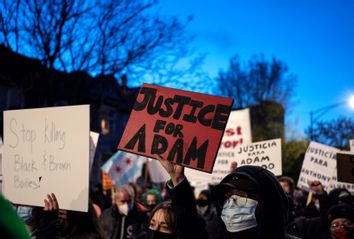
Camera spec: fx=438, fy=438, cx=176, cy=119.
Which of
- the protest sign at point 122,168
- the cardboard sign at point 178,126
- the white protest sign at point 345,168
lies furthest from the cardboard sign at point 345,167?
the protest sign at point 122,168

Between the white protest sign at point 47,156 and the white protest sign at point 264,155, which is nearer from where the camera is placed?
the white protest sign at point 47,156

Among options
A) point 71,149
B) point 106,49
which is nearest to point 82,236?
point 71,149

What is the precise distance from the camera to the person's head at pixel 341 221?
3850 mm

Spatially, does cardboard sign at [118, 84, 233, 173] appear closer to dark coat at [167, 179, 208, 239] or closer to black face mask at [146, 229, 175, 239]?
dark coat at [167, 179, 208, 239]

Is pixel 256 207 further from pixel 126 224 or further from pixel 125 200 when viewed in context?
pixel 125 200

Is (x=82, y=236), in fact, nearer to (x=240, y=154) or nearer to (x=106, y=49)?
(x=240, y=154)

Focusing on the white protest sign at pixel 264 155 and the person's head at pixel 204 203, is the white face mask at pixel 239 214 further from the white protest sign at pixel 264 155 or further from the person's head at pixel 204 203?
the person's head at pixel 204 203

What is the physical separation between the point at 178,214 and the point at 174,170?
302 mm

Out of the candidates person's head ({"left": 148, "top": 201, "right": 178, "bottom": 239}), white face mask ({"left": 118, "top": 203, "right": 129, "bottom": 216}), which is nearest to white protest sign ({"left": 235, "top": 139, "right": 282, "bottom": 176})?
white face mask ({"left": 118, "top": 203, "right": 129, "bottom": 216})

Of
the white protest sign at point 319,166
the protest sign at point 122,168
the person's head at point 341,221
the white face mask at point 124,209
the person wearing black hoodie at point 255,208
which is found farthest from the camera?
the protest sign at point 122,168

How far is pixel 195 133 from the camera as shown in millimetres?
3182

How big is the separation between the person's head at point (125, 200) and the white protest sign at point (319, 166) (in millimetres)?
2855

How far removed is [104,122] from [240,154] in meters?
30.1

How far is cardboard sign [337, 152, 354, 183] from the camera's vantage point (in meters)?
4.50
